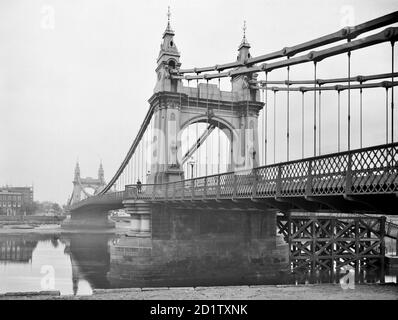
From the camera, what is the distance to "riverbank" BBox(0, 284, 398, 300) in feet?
43.1

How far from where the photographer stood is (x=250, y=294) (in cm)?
1412

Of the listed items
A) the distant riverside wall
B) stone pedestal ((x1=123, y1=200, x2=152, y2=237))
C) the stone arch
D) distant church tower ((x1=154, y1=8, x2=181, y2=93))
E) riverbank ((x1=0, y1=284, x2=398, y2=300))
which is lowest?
the distant riverside wall

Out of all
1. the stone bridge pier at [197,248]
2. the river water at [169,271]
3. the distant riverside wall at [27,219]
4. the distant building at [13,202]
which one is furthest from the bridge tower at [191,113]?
the distant building at [13,202]

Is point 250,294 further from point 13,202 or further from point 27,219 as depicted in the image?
point 13,202

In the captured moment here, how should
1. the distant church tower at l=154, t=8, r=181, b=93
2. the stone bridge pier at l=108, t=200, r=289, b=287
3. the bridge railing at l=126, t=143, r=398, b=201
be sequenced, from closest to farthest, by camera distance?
the bridge railing at l=126, t=143, r=398, b=201, the stone bridge pier at l=108, t=200, r=289, b=287, the distant church tower at l=154, t=8, r=181, b=93

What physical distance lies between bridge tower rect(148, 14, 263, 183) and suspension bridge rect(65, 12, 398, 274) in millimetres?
67

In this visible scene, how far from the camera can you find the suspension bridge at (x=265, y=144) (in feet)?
36.6

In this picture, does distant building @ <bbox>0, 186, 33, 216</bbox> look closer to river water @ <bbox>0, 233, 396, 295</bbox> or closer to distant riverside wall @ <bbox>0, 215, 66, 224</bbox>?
distant riverside wall @ <bbox>0, 215, 66, 224</bbox>

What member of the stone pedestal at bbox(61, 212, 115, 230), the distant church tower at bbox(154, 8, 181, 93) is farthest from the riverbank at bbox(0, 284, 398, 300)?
the stone pedestal at bbox(61, 212, 115, 230)

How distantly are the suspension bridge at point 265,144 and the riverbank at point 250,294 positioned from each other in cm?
254

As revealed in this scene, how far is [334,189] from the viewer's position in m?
11.3

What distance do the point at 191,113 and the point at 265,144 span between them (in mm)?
10783

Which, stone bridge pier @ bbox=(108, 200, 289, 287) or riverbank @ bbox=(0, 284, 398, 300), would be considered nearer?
riverbank @ bbox=(0, 284, 398, 300)
